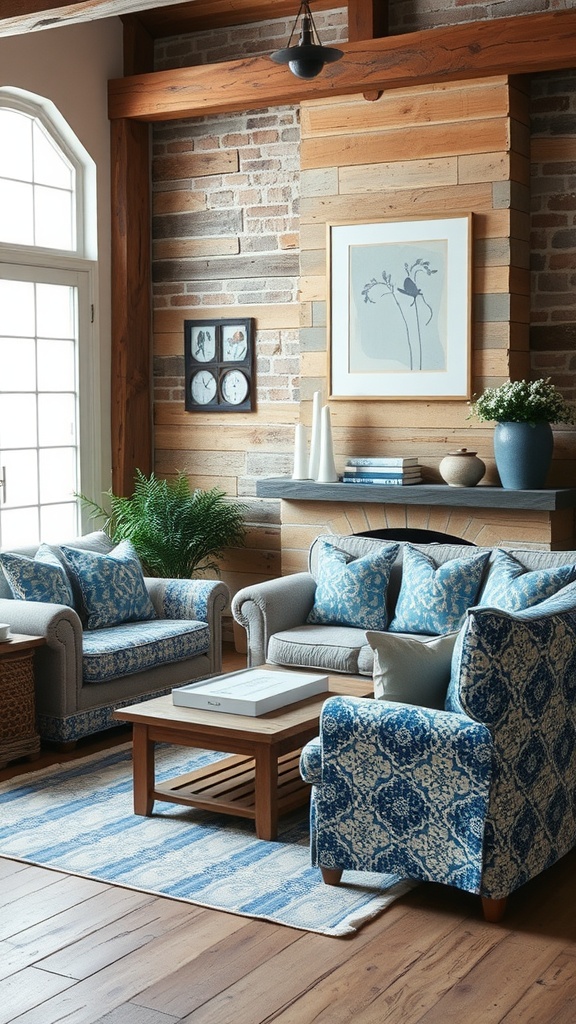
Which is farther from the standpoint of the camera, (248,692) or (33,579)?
(33,579)

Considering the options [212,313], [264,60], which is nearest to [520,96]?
[264,60]

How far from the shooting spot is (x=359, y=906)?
3.56 m

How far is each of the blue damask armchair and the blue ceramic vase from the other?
2285 millimetres

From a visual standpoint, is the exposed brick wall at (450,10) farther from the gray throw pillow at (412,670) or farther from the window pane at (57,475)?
the gray throw pillow at (412,670)

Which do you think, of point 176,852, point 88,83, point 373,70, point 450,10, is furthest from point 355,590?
point 88,83

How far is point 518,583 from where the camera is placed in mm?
4922

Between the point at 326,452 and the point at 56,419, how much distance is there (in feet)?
5.41

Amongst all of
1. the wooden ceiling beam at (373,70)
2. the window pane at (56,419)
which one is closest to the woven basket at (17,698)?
the window pane at (56,419)

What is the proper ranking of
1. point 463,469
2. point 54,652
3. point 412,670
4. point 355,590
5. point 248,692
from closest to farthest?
point 412,670 → point 248,692 → point 54,652 → point 355,590 → point 463,469

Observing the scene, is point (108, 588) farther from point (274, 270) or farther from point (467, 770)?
point (467, 770)

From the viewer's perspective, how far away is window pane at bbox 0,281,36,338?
6621 mm

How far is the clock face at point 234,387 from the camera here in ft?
23.6

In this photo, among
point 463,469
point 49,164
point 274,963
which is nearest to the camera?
point 274,963

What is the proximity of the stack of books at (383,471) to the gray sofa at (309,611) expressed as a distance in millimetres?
604
